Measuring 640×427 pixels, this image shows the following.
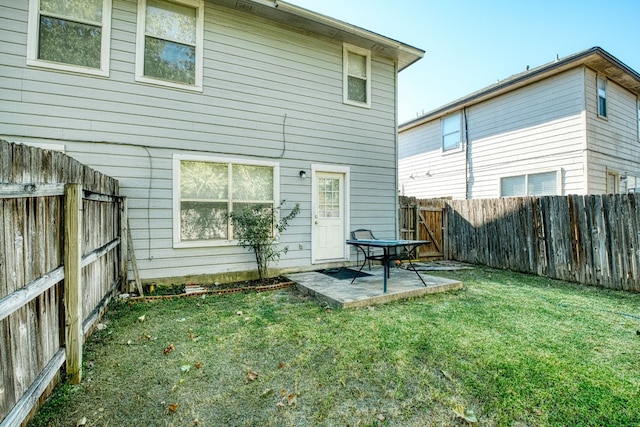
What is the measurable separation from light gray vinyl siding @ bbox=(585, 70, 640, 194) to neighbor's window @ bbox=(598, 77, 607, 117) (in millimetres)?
214

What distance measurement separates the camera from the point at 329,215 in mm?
6844

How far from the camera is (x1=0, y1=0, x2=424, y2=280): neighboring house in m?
4.64

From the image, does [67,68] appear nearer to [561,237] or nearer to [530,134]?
[561,237]

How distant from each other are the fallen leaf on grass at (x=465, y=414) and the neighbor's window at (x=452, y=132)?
11189 millimetres

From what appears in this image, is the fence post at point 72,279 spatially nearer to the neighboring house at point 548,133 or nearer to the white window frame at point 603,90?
the neighboring house at point 548,133

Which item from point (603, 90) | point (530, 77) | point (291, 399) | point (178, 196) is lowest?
point (291, 399)

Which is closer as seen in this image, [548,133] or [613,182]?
[548,133]

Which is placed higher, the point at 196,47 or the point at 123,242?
the point at 196,47

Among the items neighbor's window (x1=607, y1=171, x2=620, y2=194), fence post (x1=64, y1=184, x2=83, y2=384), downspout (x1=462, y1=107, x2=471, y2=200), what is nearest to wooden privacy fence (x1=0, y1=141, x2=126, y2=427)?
fence post (x1=64, y1=184, x2=83, y2=384)

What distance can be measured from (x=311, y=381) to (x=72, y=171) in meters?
2.66

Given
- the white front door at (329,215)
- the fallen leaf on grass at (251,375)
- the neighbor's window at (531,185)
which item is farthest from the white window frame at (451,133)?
the fallen leaf on grass at (251,375)

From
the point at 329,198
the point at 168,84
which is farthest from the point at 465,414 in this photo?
the point at 168,84

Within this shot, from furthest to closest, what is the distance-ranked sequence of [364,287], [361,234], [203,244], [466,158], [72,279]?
[466,158] < [361,234] < [203,244] < [364,287] < [72,279]

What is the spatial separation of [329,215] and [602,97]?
899cm
